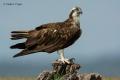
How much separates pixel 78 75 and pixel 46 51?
1372mm

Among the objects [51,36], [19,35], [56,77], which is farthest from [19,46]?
[56,77]

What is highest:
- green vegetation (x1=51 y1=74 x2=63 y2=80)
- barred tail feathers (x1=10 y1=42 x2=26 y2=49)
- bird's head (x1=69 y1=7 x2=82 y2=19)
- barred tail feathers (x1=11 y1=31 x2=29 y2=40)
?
bird's head (x1=69 y1=7 x2=82 y2=19)

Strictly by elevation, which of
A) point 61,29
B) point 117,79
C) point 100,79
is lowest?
point 117,79

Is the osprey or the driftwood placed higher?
the osprey

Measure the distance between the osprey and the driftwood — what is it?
410 millimetres

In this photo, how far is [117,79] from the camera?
104 feet

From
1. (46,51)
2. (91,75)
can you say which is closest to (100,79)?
(91,75)

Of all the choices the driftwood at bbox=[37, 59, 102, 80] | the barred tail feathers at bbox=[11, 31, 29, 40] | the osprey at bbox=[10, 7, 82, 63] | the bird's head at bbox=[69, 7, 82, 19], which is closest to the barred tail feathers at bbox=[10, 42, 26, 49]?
the osprey at bbox=[10, 7, 82, 63]

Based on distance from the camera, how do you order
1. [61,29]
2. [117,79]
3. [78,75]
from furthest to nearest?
[117,79]
[61,29]
[78,75]

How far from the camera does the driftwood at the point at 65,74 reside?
706 inches

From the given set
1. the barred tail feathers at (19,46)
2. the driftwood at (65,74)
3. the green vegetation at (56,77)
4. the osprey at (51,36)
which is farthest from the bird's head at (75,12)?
the green vegetation at (56,77)

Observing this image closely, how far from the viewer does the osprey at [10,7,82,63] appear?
1869 centimetres

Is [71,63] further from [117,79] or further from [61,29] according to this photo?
[117,79]

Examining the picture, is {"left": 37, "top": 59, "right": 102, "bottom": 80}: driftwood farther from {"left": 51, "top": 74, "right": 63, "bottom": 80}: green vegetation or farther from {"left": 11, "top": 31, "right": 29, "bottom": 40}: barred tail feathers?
{"left": 11, "top": 31, "right": 29, "bottom": 40}: barred tail feathers
